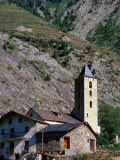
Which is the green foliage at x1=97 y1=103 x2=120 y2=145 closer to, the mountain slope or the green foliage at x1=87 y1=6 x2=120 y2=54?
the mountain slope

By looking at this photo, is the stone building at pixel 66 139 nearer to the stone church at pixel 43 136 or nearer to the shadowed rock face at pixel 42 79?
the stone church at pixel 43 136

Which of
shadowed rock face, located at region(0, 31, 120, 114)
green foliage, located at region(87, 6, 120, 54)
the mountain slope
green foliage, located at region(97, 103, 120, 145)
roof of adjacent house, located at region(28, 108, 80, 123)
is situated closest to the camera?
roof of adjacent house, located at region(28, 108, 80, 123)

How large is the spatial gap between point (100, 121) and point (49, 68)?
41.6m

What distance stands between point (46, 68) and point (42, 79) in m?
12.0

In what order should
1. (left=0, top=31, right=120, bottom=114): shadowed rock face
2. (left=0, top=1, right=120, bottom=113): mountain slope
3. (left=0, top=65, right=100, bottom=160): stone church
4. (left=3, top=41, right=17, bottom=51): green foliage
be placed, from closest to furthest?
(left=0, top=65, right=100, bottom=160): stone church, (left=0, top=31, right=120, bottom=114): shadowed rock face, (left=0, top=1, right=120, bottom=113): mountain slope, (left=3, top=41, right=17, bottom=51): green foliage

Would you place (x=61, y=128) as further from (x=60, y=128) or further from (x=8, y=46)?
(x=8, y=46)

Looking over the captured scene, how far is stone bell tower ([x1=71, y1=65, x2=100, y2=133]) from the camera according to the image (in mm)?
70625

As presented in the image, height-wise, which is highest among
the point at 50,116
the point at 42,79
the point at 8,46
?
the point at 8,46

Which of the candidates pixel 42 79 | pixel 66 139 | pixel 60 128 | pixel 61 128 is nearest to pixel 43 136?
pixel 60 128

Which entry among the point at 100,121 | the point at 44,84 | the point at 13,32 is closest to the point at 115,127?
the point at 100,121

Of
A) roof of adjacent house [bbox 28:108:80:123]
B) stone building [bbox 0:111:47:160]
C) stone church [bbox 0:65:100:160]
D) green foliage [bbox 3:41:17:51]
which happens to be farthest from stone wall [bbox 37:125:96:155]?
green foliage [bbox 3:41:17:51]

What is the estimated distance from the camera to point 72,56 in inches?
5103

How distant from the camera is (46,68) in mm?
112500

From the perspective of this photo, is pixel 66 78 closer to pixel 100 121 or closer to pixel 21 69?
pixel 21 69
